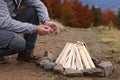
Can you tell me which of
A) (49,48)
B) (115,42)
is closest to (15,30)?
(49,48)

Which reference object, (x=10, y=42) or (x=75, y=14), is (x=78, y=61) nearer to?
(x=10, y=42)

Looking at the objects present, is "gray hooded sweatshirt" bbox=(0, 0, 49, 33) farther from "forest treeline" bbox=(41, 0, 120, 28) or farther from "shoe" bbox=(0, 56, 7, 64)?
"forest treeline" bbox=(41, 0, 120, 28)

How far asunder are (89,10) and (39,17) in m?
57.2

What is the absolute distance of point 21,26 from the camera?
18.9 ft

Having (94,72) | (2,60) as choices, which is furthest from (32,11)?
(94,72)

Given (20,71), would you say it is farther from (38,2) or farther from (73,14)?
(73,14)

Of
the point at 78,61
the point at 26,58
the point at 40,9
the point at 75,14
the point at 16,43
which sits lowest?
the point at 75,14

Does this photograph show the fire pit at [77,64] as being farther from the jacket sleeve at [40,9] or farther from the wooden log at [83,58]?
the jacket sleeve at [40,9]

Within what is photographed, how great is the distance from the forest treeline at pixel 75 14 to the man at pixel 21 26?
3791cm

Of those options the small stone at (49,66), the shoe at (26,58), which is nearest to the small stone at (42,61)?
the small stone at (49,66)

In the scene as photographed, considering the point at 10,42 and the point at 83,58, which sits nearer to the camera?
the point at 10,42

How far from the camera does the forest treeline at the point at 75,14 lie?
49656mm

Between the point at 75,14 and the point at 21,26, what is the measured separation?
5263cm

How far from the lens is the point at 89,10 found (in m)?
63.2
